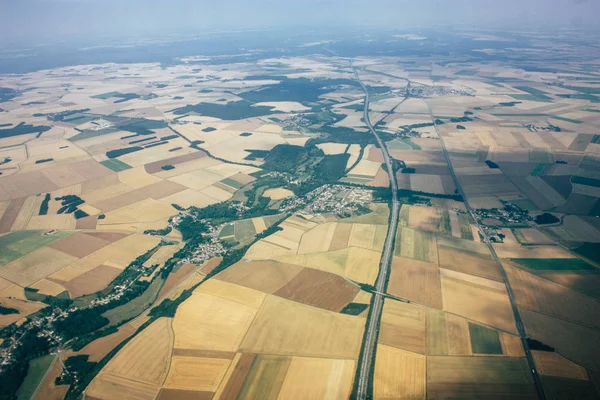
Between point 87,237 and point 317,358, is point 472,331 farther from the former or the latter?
point 87,237

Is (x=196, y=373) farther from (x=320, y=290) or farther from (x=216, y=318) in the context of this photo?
(x=320, y=290)

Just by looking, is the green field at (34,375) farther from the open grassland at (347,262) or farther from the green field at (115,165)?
the green field at (115,165)

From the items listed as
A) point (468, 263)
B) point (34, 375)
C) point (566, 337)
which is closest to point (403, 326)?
point (566, 337)

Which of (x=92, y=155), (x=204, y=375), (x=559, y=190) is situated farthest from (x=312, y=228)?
(x=92, y=155)

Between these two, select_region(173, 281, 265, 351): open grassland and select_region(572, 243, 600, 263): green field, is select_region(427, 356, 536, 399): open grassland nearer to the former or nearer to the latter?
select_region(173, 281, 265, 351): open grassland

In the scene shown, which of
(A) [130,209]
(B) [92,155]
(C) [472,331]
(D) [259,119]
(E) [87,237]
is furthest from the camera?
(D) [259,119]

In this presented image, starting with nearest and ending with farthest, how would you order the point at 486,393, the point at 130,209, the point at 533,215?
the point at 486,393 < the point at 533,215 < the point at 130,209
